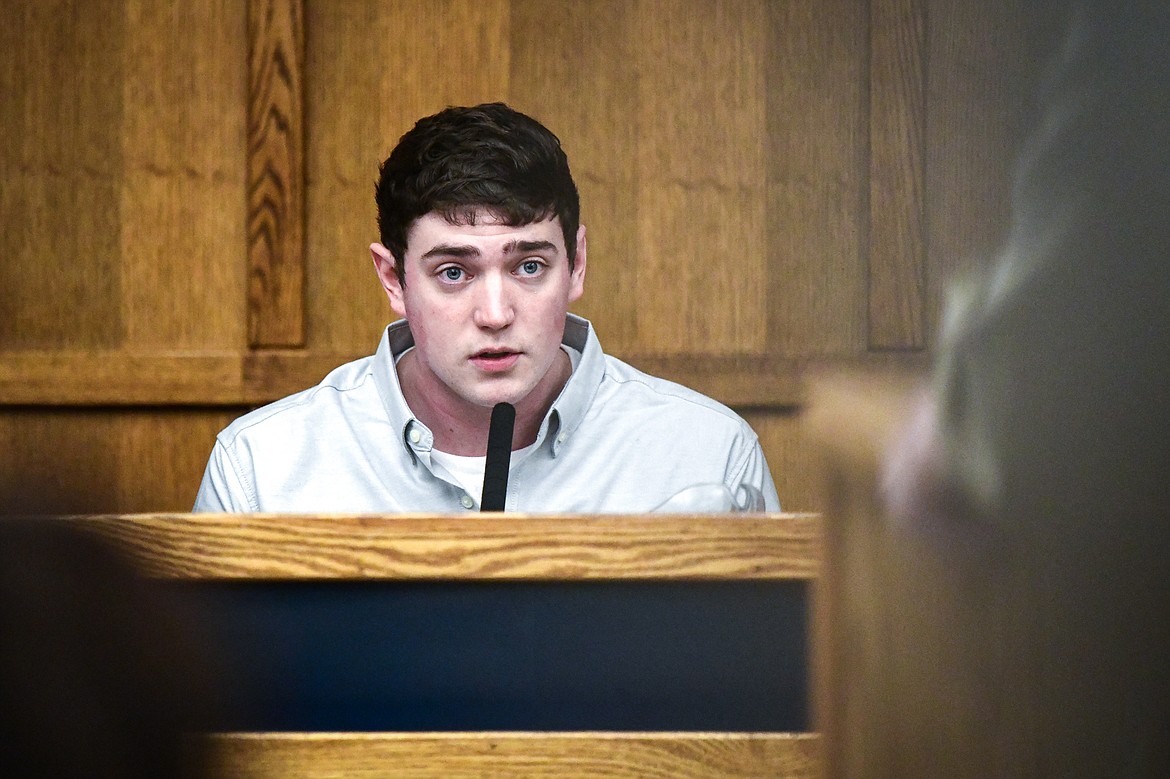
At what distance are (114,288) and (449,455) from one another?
67 centimetres

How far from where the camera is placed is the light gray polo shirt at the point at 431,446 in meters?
1.53

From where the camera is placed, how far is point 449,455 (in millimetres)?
1521

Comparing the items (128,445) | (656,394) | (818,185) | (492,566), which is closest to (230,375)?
(128,445)

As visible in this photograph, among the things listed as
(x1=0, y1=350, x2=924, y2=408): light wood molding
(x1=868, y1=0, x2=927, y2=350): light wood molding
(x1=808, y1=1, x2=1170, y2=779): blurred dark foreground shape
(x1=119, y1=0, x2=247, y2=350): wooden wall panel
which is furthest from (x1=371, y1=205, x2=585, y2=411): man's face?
(x1=808, y1=1, x2=1170, y2=779): blurred dark foreground shape

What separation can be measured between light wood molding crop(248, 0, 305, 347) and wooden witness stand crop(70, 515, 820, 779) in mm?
970

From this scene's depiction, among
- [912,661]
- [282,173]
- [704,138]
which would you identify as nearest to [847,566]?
[912,661]

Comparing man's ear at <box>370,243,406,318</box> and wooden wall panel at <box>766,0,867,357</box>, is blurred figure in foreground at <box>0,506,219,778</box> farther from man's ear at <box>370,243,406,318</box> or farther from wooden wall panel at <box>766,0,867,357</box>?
wooden wall panel at <box>766,0,867,357</box>

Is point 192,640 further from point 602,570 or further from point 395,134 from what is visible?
point 395,134

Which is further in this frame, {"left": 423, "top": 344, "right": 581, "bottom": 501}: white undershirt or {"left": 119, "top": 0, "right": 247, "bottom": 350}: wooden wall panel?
{"left": 119, "top": 0, "right": 247, "bottom": 350}: wooden wall panel

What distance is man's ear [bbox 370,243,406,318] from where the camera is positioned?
1.56 m

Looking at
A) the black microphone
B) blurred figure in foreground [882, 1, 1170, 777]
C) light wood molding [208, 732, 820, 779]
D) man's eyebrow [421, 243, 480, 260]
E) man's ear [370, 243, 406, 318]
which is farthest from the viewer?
man's ear [370, 243, 406, 318]

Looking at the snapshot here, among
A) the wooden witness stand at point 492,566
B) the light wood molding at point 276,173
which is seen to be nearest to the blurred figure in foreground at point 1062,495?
the wooden witness stand at point 492,566

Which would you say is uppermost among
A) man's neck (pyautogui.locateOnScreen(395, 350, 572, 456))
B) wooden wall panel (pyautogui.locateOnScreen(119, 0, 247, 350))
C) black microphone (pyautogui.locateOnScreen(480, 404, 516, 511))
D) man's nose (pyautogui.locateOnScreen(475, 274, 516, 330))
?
wooden wall panel (pyautogui.locateOnScreen(119, 0, 247, 350))

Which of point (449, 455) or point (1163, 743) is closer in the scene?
point (1163, 743)
